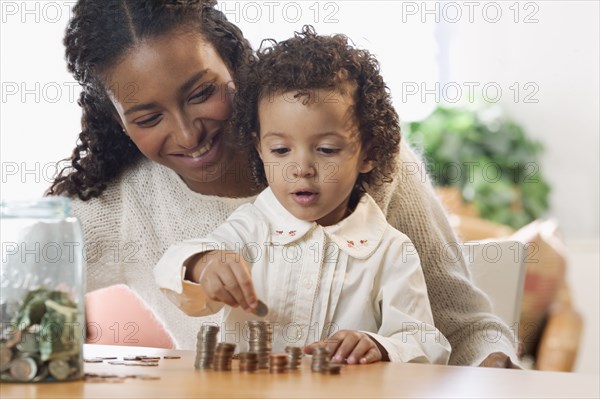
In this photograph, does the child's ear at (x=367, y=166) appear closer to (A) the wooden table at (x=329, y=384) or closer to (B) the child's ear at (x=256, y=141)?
(B) the child's ear at (x=256, y=141)

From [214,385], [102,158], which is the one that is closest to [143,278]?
[102,158]

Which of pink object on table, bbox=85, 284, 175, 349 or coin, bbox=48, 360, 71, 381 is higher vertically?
coin, bbox=48, 360, 71, 381

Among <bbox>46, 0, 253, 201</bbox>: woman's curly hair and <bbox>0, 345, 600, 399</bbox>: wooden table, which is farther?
<bbox>46, 0, 253, 201</bbox>: woman's curly hair

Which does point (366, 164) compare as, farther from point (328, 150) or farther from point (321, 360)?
point (321, 360)

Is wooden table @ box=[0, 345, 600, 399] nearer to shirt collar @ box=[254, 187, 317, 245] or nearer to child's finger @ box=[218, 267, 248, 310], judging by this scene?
child's finger @ box=[218, 267, 248, 310]

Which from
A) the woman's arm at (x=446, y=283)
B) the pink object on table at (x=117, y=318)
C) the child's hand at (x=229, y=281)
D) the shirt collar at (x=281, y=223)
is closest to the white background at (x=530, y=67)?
the pink object on table at (x=117, y=318)

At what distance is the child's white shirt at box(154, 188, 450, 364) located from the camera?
1.16 m

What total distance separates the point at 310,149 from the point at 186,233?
35 cm

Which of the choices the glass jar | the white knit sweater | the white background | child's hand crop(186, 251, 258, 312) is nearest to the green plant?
the white background

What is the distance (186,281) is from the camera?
45.0 inches

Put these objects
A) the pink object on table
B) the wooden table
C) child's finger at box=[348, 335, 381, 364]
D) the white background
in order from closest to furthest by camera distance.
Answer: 1. the wooden table
2. child's finger at box=[348, 335, 381, 364]
3. the pink object on table
4. the white background

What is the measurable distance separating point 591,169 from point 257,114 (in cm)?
215

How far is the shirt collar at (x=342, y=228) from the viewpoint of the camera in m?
1.18

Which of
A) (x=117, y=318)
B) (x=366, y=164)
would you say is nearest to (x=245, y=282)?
(x=366, y=164)
